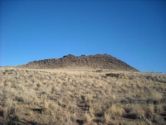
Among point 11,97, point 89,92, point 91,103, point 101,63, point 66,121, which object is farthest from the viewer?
point 101,63

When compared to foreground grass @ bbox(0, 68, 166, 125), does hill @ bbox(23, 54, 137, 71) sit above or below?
above

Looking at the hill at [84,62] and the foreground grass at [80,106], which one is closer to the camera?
the foreground grass at [80,106]

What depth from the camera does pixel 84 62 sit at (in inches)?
2650

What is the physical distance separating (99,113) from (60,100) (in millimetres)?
2871

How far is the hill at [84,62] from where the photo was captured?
64938mm

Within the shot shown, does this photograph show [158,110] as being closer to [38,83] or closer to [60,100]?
[60,100]

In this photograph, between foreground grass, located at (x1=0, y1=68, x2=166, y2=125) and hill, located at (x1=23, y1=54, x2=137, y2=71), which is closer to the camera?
foreground grass, located at (x1=0, y1=68, x2=166, y2=125)

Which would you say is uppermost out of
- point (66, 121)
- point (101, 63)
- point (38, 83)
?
point (101, 63)

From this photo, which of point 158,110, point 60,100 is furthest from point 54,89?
point 158,110

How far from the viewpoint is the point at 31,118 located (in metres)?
13.7

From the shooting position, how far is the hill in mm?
64938

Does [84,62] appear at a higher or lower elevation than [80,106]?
higher

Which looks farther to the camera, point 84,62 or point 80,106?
point 84,62

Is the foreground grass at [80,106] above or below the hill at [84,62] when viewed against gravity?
below
